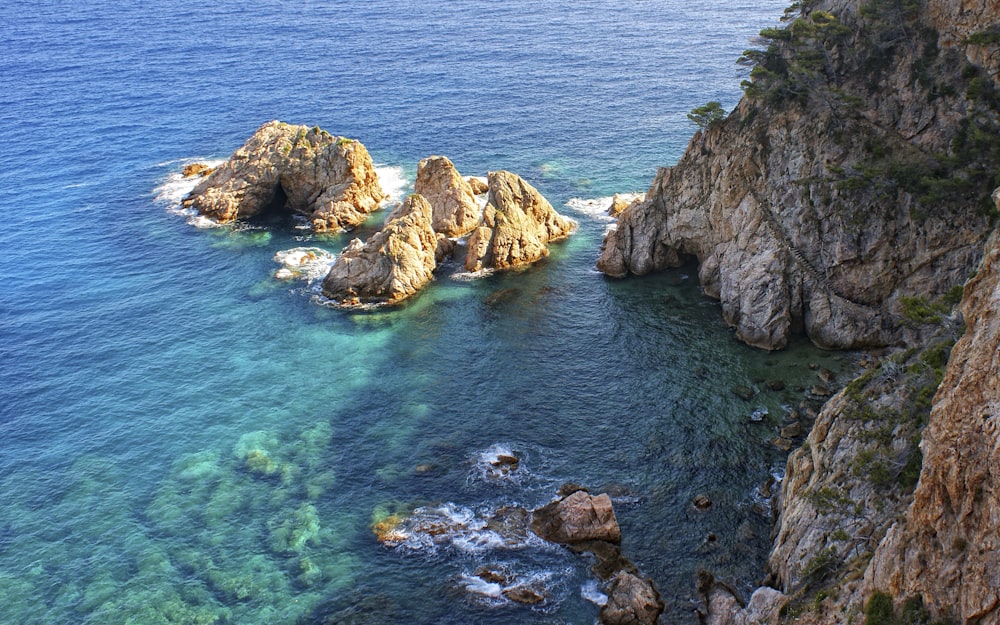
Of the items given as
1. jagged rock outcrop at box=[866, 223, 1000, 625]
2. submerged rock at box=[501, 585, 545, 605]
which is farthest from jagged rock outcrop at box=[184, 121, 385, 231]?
jagged rock outcrop at box=[866, 223, 1000, 625]

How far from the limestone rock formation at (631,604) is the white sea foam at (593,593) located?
1.58ft

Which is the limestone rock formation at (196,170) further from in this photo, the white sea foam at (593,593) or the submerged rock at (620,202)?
the white sea foam at (593,593)

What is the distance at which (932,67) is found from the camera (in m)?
71.6

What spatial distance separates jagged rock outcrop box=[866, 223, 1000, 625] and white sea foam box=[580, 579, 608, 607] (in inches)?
726

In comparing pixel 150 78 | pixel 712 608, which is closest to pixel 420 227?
pixel 712 608

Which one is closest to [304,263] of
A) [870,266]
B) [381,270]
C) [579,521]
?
[381,270]

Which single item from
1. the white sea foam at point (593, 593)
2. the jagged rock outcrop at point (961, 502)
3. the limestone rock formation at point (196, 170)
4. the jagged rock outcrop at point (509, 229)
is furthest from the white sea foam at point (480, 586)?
the limestone rock formation at point (196, 170)

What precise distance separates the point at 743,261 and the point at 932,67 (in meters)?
24.2

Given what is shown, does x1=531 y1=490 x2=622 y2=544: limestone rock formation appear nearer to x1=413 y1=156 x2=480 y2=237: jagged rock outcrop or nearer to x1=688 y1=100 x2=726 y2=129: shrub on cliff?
x1=688 y1=100 x2=726 y2=129: shrub on cliff

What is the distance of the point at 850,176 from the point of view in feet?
245

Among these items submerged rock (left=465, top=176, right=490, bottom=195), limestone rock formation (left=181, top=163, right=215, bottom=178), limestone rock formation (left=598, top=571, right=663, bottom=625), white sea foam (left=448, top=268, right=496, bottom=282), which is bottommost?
limestone rock formation (left=598, top=571, right=663, bottom=625)

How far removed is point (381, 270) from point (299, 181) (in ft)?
101

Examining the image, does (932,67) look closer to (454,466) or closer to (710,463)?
(710,463)

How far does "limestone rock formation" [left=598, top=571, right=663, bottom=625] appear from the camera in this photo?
163 ft
